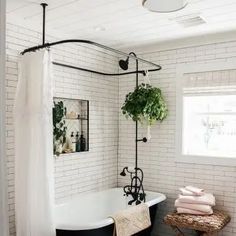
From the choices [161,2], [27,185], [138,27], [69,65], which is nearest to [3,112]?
[161,2]

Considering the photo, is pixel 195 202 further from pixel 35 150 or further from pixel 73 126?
pixel 35 150

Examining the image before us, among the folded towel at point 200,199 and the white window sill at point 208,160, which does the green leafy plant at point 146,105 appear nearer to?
the white window sill at point 208,160

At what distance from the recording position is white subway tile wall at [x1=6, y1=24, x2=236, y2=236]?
3506 mm

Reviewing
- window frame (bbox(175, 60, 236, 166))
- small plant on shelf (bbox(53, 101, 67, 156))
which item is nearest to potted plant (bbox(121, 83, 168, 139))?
window frame (bbox(175, 60, 236, 166))

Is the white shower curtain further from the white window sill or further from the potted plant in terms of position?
the white window sill

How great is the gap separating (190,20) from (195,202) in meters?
1.99

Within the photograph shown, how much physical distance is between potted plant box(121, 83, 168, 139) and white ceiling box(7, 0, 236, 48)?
669mm

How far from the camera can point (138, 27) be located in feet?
10.7

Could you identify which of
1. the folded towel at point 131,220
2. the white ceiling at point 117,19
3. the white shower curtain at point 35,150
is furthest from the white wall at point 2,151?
the folded towel at point 131,220

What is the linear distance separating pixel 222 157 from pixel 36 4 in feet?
8.68

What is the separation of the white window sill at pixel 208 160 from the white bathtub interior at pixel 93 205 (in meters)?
0.55

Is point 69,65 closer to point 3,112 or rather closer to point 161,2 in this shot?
point 161,2

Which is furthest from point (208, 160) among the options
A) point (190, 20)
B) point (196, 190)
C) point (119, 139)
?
point (190, 20)

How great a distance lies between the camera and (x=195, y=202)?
3.32 m
